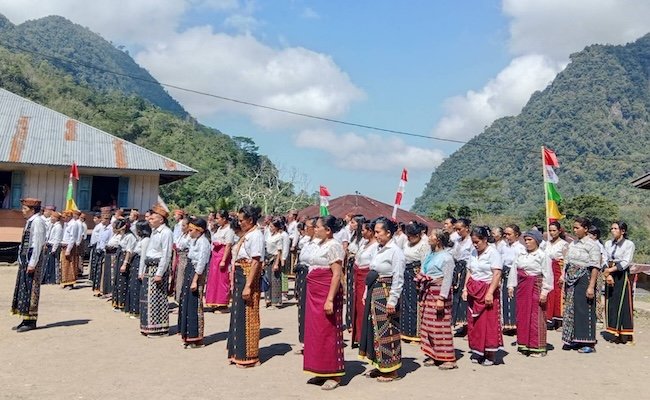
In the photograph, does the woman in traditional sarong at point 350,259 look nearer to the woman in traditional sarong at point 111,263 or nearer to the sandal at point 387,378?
the sandal at point 387,378

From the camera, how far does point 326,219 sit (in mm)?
6465

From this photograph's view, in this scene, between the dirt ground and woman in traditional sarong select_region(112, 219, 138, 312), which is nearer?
the dirt ground

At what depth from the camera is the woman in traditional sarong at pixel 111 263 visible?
464 inches

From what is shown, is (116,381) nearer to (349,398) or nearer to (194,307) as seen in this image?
(194,307)

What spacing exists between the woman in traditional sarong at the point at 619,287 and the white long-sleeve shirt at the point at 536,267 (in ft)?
7.01

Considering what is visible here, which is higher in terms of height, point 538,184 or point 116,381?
point 538,184

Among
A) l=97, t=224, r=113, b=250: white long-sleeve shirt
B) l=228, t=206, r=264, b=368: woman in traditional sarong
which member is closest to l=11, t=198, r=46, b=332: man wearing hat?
l=228, t=206, r=264, b=368: woman in traditional sarong

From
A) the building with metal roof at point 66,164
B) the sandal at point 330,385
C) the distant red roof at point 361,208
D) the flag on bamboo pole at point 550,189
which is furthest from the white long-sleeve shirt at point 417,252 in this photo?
the building with metal roof at point 66,164

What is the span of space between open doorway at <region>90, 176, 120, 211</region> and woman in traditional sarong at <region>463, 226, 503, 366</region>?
54.4ft

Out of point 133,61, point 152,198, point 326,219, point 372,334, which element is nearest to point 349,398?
point 372,334

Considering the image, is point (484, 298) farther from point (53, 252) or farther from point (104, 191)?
point (104, 191)

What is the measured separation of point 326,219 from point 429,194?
8315 centimetres

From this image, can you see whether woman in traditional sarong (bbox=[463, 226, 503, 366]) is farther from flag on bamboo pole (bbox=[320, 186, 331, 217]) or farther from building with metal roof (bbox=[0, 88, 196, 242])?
building with metal roof (bbox=[0, 88, 196, 242])

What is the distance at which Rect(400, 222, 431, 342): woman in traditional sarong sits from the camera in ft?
28.4
